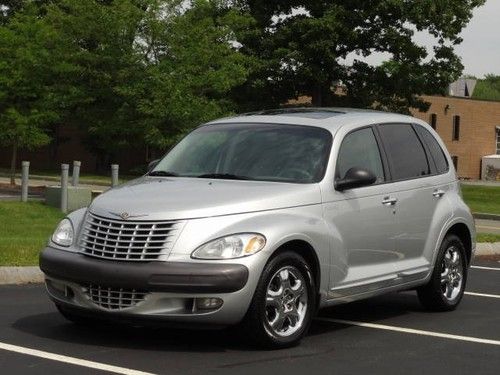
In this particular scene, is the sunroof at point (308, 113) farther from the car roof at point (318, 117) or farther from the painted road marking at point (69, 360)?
the painted road marking at point (69, 360)

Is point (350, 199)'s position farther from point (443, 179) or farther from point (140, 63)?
point (140, 63)

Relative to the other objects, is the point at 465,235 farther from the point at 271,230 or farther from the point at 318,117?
the point at 271,230

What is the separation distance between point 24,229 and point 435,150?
10.6 meters

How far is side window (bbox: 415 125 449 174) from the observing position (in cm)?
1041

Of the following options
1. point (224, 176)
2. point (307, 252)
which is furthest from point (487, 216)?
point (307, 252)

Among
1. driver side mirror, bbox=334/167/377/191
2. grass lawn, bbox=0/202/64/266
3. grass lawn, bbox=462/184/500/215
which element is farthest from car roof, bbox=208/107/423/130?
grass lawn, bbox=462/184/500/215

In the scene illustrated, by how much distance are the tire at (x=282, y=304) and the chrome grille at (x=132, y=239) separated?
0.71 metres

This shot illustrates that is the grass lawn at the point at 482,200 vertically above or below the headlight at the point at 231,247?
below

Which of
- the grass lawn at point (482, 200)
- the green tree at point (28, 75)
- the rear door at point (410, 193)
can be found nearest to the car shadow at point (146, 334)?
the rear door at point (410, 193)

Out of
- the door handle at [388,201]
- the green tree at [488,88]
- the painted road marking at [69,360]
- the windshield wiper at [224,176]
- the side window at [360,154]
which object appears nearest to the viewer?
the painted road marking at [69,360]

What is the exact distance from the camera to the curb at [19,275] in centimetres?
1162

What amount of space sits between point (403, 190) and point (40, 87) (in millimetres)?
32684

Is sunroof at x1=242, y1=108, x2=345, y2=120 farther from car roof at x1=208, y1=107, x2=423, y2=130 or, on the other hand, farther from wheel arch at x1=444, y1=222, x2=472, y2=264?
wheel arch at x1=444, y1=222, x2=472, y2=264

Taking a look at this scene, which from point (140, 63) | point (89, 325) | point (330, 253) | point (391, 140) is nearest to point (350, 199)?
point (330, 253)
